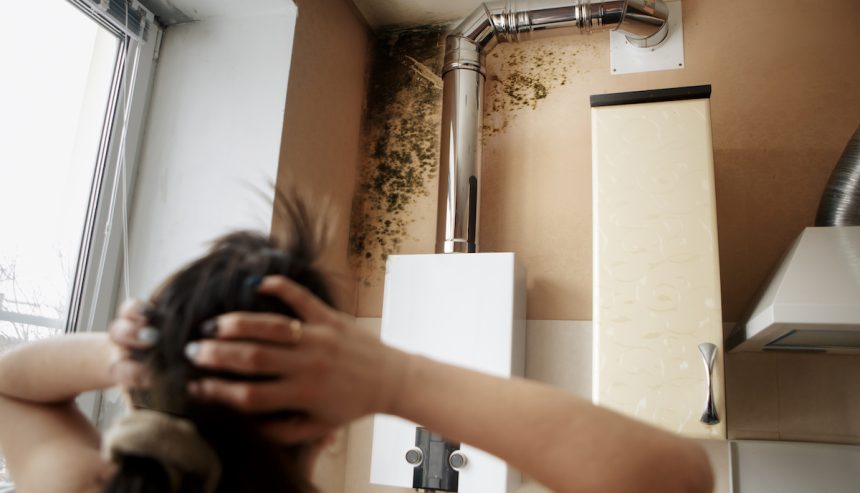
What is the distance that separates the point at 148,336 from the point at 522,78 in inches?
82.2

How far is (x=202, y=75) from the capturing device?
6.59 ft

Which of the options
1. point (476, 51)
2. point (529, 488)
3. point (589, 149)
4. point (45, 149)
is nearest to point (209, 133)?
point (45, 149)

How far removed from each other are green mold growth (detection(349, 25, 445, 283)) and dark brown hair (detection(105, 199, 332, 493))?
1.85m

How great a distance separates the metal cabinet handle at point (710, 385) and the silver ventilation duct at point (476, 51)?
779 millimetres

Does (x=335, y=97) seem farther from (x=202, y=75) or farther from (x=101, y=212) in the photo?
(x=101, y=212)

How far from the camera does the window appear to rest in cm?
150

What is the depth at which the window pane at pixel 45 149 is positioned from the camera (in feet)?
4.87

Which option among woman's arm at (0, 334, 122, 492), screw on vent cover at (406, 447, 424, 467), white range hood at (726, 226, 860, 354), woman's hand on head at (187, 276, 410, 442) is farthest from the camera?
screw on vent cover at (406, 447, 424, 467)

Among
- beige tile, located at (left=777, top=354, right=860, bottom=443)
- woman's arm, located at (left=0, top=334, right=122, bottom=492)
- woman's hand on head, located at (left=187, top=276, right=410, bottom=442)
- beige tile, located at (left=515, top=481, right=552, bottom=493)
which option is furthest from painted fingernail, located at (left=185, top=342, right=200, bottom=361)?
beige tile, located at (left=777, top=354, right=860, bottom=443)

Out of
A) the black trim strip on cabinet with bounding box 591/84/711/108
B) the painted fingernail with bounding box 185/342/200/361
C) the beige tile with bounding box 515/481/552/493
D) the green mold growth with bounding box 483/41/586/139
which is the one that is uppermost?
the green mold growth with bounding box 483/41/586/139

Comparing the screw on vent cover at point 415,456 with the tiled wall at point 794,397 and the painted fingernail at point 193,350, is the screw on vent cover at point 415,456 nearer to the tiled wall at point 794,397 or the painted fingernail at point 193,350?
the tiled wall at point 794,397

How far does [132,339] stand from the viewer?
48 centimetres

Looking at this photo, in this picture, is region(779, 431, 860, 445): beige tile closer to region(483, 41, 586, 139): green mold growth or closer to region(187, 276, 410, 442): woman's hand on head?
region(483, 41, 586, 139): green mold growth

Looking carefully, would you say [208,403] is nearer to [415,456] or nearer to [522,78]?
[415,456]
